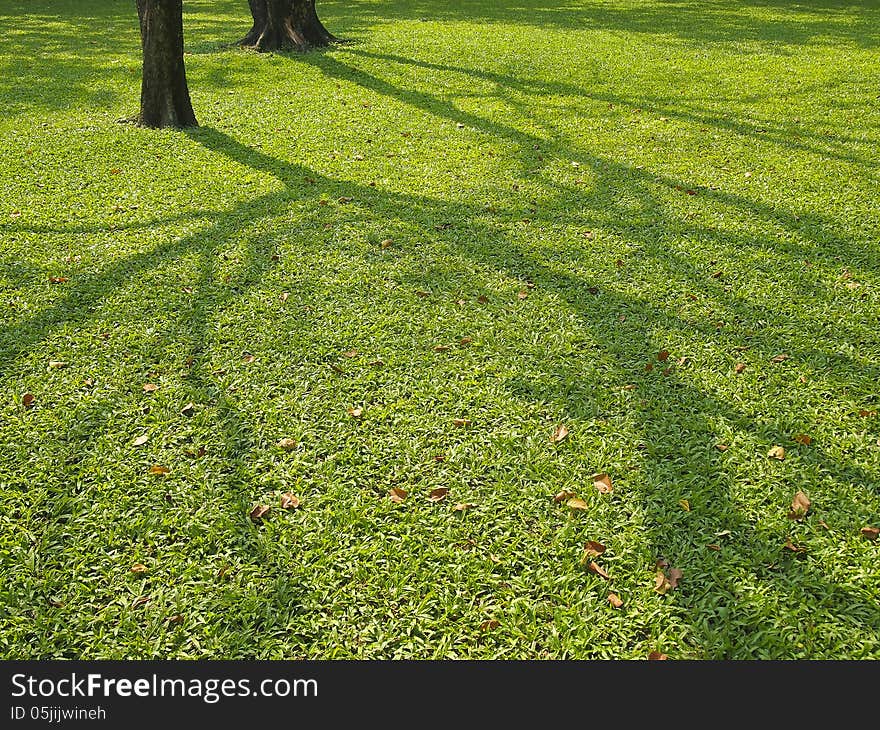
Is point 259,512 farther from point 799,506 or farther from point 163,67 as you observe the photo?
point 163,67

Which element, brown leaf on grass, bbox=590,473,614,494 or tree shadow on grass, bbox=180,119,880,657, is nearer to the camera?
tree shadow on grass, bbox=180,119,880,657

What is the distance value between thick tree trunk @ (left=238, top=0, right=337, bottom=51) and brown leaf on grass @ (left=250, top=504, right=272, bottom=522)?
11727mm

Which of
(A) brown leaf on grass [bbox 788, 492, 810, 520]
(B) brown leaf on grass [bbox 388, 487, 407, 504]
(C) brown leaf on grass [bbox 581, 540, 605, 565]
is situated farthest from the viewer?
(B) brown leaf on grass [bbox 388, 487, 407, 504]

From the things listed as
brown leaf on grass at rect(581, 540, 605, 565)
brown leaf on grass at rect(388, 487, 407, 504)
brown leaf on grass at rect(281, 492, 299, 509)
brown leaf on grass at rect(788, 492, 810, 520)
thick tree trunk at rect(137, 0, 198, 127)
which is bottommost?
brown leaf on grass at rect(581, 540, 605, 565)

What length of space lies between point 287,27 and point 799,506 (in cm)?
1276

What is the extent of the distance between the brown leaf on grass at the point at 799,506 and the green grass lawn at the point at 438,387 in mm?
39

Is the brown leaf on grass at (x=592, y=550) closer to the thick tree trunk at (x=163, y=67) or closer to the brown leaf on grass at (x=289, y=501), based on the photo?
the brown leaf on grass at (x=289, y=501)

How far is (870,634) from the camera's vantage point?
2.60 metres

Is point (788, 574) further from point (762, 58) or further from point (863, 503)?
point (762, 58)

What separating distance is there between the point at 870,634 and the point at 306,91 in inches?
399

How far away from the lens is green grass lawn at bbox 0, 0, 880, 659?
273 cm

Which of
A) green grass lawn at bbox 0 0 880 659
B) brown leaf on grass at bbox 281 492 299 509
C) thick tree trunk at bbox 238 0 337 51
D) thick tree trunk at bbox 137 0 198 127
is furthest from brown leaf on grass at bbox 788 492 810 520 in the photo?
thick tree trunk at bbox 238 0 337 51

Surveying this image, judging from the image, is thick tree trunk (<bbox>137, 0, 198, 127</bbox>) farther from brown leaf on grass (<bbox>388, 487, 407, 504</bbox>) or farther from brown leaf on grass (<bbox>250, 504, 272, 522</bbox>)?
brown leaf on grass (<bbox>388, 487, 407, 504</bbox>)

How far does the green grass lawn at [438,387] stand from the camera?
2.73 metres
